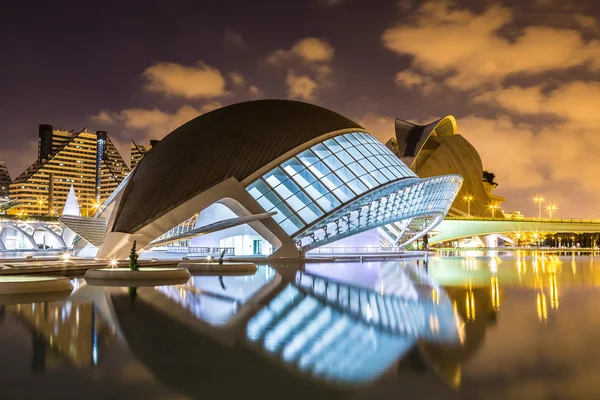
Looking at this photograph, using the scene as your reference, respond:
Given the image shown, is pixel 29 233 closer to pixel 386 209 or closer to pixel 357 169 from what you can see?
pixel 357 169

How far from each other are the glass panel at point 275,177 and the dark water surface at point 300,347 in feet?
66.3

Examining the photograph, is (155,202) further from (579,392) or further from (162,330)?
(579,392)

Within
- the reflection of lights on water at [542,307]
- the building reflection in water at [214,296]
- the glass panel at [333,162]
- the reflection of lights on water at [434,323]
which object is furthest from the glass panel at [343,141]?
the reflection of lights on water at [434,323]

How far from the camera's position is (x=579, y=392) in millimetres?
5746

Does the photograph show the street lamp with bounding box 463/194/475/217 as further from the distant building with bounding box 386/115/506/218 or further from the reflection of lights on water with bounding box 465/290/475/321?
the reflection of lights on water with bounding box 465/290/475/321

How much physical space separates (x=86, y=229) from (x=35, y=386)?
25.9 meters

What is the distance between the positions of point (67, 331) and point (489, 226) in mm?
74413

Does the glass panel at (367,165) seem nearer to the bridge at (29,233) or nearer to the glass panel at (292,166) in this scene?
the glass panel at (292,166)

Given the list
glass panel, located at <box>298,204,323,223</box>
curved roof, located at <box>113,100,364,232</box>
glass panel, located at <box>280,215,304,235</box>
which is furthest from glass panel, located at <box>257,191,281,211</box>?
curved roof, located at <box>113,100,364,232</box>

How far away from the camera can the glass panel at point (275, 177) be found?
34.1 meters

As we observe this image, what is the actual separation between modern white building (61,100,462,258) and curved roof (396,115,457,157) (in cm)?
3658

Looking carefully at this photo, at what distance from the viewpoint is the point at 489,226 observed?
77250 mm

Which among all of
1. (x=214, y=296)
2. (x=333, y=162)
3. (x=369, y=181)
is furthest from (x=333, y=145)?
(x=214, y=296)

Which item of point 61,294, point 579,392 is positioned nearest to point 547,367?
point 579,392
